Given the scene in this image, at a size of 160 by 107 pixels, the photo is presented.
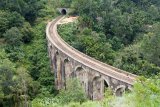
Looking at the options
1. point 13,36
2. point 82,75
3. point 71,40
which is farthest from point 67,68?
point 13,36

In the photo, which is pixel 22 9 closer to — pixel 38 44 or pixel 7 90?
pixel 38 44

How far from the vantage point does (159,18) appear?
210 ft

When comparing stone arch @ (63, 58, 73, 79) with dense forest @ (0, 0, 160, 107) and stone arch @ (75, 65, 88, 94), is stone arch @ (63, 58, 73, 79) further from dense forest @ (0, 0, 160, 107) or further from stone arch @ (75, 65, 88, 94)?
dense forest @ (0, 0, 160, 107)

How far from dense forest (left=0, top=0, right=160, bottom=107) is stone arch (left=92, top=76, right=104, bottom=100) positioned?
3974mm

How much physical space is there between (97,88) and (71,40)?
15613 millimetres

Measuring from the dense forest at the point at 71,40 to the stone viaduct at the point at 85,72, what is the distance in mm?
1747

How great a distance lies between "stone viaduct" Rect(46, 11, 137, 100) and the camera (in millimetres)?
36938

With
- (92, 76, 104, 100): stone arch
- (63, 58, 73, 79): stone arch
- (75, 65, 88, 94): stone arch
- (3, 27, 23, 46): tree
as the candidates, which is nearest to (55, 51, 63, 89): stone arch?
(63, 58, 73, 79): stone arch

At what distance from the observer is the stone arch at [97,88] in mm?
39906

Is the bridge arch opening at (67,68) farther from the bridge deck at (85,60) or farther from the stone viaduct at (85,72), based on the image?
the bridge deck at (85,60)

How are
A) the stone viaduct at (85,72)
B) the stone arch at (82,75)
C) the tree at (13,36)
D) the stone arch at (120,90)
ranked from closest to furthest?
the stone arch at (120,90) < the stone viaduct at (85,72) < the stone arch at (82,75) < the tree at (13,36)

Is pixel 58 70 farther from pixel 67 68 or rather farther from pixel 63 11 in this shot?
pixel 63 11

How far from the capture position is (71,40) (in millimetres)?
54969

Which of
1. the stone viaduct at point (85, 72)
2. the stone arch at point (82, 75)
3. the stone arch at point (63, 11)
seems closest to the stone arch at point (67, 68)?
the stone viaduct at point (85, 72)
